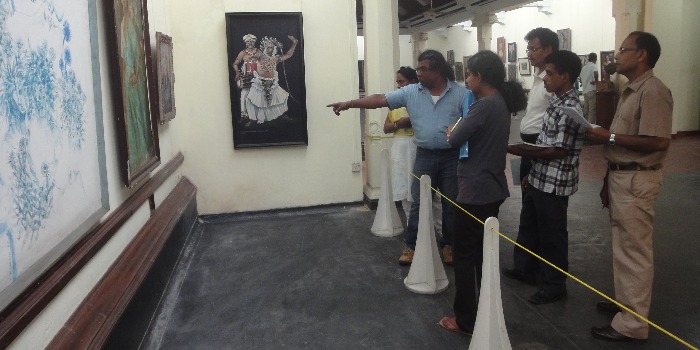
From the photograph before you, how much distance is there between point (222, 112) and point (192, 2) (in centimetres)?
127

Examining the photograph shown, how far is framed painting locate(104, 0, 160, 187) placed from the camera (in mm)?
3158

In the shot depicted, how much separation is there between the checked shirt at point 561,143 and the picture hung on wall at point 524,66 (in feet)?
49.6

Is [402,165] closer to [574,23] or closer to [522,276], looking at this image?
[522,276]

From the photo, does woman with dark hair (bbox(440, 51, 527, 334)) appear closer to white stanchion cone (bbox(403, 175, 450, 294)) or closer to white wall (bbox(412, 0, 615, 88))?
white stanchion cone (bbox(403, 175, 450, 294))

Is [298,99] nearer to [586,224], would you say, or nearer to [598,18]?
[586,224]

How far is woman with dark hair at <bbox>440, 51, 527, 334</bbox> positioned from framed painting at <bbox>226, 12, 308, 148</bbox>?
11.4 feet

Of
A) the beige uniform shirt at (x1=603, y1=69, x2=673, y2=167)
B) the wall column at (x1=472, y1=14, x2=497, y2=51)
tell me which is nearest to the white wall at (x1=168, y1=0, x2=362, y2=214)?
the beige uniform shirt at (x1=603, y1=69, x2=673, y2=167)

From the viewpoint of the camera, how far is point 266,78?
623 cm

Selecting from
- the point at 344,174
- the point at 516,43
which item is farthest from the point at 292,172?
the point at 516,43

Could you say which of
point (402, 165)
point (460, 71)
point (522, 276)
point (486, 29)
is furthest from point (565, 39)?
point (522, 276)

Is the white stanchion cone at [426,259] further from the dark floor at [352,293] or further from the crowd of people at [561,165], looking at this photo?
the crowd of people at [561,165]

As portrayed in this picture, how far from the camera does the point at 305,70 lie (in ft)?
20.9

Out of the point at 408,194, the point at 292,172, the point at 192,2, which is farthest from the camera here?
the point at 292,172

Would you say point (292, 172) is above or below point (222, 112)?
below
